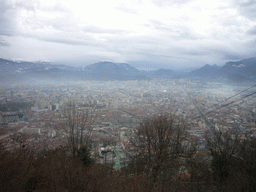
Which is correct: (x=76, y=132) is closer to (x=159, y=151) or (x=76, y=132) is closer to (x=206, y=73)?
(x=159, y=151)

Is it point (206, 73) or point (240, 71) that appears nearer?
point (240, 71)

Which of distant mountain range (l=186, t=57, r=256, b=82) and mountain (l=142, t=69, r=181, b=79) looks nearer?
distant mountain range (l=186, t=57, r=256, b=82)

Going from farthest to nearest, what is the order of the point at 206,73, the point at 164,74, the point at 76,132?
the point at 164,74 < the point at 206,73 < the point at 76,132

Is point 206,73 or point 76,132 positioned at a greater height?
point 206,73

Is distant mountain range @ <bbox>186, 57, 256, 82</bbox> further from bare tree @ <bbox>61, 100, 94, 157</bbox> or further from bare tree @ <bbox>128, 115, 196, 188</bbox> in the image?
bare tree @ <bbox>61, 100, 94, 157</bbox>

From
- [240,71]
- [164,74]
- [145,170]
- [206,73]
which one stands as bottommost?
[145,170]

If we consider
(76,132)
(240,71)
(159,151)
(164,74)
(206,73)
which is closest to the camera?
(159,151)

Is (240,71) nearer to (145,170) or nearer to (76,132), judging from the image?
(145,170)

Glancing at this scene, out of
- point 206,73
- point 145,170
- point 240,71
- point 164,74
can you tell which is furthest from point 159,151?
point 164,74

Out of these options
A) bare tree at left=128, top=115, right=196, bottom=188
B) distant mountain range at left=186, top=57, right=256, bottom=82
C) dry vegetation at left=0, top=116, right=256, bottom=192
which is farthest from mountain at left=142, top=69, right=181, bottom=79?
dry vegetation at left=0, top=116, right=256, bottom=192

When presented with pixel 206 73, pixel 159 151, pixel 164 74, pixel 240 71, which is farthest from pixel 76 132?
pixel 164 74

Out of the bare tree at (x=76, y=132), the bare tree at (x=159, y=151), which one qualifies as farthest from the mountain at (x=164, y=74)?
the bare tree at (x=76, y=132)
